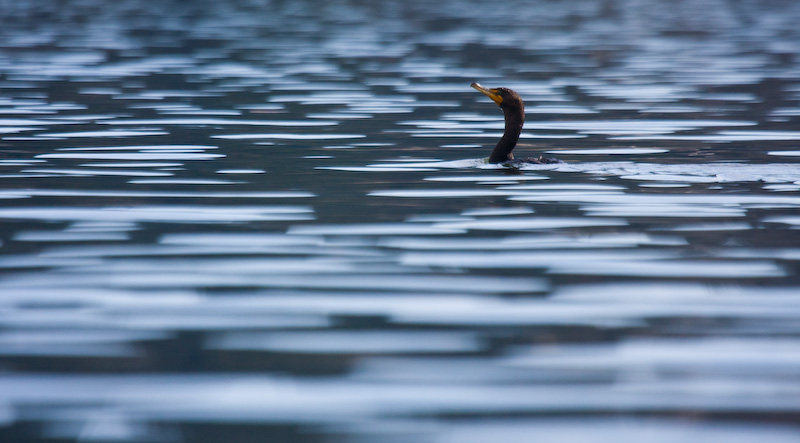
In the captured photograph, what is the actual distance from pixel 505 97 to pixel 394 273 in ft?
21.8

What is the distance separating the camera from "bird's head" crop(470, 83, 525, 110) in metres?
13.4

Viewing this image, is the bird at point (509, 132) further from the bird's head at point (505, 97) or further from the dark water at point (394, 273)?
the dark water at point (394, 273)

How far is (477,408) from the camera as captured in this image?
5.04m

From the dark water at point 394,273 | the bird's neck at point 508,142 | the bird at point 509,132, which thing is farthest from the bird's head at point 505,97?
the dark water at point 394,273

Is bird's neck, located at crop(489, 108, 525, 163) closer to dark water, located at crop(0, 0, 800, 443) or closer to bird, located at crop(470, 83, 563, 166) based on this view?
bird, located at crop(470, 83, 563, 166)

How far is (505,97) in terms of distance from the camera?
13.6 m

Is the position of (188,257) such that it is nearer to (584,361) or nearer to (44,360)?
(44,360)

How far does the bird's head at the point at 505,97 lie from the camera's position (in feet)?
44.1

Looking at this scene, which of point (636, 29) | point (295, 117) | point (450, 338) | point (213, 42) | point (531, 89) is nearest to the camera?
point (450, 338)

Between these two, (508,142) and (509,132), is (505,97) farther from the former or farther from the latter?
(508,142)

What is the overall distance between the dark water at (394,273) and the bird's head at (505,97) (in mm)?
802

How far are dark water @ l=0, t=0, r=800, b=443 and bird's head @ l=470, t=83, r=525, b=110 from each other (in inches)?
31.6

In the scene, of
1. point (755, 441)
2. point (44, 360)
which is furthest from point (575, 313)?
point (44, 360)

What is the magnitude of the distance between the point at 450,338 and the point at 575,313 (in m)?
0.86
